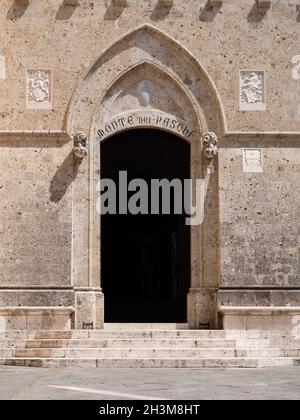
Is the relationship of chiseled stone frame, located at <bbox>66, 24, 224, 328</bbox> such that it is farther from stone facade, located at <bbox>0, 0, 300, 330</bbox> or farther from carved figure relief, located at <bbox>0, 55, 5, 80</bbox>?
carved figure relief, located at <bbox>0, 55, 5, 80</bbox>

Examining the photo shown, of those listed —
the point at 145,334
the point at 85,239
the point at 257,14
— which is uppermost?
the point at 257,14


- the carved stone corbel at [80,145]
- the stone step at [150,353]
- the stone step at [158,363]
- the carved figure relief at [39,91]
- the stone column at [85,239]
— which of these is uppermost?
the carved figure relief at [39,91]

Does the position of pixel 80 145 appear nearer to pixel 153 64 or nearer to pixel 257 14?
pixel 153 64

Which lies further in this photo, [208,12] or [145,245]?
[145,245]

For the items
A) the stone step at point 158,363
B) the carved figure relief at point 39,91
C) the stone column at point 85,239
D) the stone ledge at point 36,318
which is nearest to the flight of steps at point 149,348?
the stone step at point 158,363

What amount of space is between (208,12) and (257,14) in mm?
997

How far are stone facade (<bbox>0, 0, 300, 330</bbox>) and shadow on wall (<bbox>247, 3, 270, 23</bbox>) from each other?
0.02m

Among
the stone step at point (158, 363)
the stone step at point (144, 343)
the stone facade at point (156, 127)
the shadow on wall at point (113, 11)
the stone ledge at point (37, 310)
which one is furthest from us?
the shadow on wall at point (113, 11)

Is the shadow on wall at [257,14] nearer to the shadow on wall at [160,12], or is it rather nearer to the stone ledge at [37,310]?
the shadow on wall at [160,12]

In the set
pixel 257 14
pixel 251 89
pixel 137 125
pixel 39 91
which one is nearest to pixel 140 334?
pixel 137 125

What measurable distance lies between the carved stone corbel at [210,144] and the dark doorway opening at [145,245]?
5.20m

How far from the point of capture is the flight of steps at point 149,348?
16.2 meters

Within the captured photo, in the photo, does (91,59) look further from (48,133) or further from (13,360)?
(13,360)

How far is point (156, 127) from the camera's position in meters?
19.7
